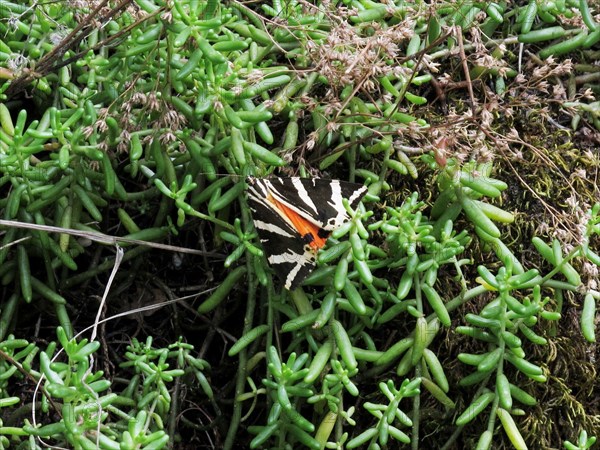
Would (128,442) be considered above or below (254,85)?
below

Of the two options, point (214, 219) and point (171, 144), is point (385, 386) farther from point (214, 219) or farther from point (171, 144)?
point (171, 144)

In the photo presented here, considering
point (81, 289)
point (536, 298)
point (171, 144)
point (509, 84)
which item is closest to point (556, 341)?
point (536, 298)

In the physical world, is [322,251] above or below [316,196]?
below
